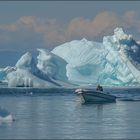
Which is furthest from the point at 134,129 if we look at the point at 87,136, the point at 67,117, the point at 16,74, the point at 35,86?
the point at 35,86

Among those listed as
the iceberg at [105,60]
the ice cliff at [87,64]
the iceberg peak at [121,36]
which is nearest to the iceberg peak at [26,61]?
the ice cliff at [87,64]

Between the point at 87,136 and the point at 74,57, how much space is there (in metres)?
66.6

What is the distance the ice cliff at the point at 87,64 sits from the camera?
7613 cm

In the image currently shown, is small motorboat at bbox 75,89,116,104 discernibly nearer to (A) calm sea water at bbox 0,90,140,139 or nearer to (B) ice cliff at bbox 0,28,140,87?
(A) calm sea water at bbox 0,90,140,139

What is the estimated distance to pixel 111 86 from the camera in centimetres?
8669

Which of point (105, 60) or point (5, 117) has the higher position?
point (105, 60)

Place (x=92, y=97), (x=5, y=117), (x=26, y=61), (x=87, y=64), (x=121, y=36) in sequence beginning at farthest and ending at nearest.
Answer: (x=87, y=64) < (x=121, y=36) < (x=26, y=61) < (x=92, y=97) < (x=5, y=117)

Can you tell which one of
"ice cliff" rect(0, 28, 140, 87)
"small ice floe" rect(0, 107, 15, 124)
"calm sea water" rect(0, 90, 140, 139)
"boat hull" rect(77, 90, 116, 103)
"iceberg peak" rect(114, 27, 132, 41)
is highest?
"iceberg peak" rect(114, 27, 132, 41)

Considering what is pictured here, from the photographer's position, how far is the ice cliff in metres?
76.1

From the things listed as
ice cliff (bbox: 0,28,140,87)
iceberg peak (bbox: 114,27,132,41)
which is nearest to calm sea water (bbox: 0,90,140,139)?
ice cliff (bbox: 0,28,140,87)

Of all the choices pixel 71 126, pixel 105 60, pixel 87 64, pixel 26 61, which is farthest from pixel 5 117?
pixel 87 64

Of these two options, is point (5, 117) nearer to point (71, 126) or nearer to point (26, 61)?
point (71, 126)

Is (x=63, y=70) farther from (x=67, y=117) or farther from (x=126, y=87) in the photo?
(x=67, y=117)

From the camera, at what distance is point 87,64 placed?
8294 cm
